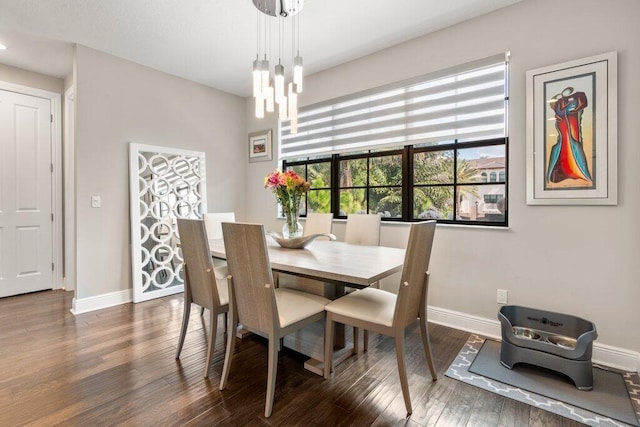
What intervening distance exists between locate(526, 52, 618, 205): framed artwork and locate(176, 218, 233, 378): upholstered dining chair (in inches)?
94.0

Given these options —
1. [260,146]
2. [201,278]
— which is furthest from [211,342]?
[260,146]

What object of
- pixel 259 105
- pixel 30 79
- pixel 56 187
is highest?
pixel 30 79

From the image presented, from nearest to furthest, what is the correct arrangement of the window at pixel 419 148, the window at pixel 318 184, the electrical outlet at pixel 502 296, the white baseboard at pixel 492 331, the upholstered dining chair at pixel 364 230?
the white baseboard at pixel 492 331
the electrical outlet at pixel 502 296
the window at pixel 419 148
the upholstered dining chair at pixel 364 230
the window at pixel 318 184

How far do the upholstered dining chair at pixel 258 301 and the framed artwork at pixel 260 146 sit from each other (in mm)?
2812

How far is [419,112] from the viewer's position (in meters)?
2.91

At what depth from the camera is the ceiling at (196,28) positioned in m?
2.43

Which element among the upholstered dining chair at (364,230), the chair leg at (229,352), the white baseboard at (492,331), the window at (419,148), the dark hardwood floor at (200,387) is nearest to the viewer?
the dark hardwood floor at (200,387)

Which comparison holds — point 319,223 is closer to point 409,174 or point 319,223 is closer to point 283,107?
point 409,174

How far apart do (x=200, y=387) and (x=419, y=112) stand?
2.84 metres

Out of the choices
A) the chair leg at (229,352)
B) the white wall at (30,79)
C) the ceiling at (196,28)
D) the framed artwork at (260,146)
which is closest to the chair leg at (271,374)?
the chair leg at (229,352)

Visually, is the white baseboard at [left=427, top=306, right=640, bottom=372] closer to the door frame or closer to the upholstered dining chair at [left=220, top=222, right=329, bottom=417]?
the upholstered dining chair at [left=220, top=222, right=329, bottom=417]

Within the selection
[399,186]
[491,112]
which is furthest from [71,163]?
[491,112]

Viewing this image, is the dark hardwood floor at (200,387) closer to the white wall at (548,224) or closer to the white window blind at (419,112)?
the white wall at (548,224)

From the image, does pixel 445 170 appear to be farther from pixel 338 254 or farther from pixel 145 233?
pixel 145 233
